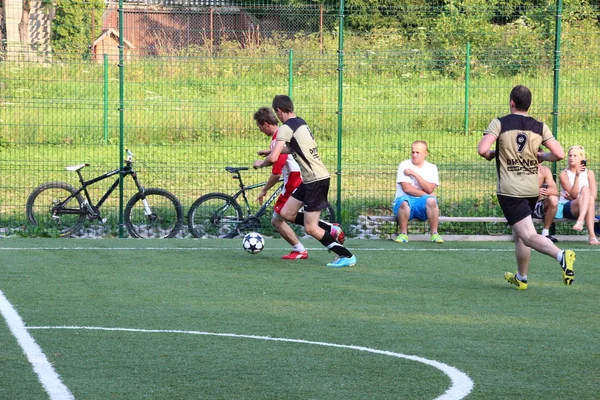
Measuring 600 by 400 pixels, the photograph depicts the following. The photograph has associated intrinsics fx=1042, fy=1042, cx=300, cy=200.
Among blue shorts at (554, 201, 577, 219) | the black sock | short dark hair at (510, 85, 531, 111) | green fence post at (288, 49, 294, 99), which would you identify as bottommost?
the black sock

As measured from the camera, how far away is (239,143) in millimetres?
14695

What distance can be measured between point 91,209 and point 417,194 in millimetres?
4273

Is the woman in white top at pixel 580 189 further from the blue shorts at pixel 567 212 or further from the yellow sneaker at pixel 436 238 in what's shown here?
the yellow sneaker at pixel 436 238

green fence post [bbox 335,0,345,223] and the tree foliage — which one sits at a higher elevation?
the tree foliage

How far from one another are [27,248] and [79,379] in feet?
20.8

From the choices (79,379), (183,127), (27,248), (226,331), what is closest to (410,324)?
(226,331)

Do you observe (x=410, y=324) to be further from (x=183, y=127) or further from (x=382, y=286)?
(x=183, y=127)

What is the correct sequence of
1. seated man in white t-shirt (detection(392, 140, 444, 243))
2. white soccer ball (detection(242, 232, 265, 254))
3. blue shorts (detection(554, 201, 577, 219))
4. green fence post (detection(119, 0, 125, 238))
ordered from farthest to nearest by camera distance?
1. green fence post (detection(119, 0, 125, 238))
2. blue shorts (detection(554, 201, 577, 219))
3. seated man in white t-shirt (detection(392, 140, 444, 243))
4. white soccer ball (detection(242, 232, 265, 254))

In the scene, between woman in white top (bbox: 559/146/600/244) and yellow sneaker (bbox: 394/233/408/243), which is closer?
woman in white top (bbox: 559/146/600/244)

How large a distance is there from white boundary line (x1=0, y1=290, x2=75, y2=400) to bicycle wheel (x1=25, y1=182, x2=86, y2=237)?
5.21 meters

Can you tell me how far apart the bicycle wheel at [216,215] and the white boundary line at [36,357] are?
5.28 m

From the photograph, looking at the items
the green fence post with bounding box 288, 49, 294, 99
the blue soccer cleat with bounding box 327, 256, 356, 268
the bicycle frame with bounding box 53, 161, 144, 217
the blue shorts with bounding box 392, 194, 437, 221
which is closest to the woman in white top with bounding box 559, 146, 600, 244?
the blue shorts with bounding box 392, 194, 437, 221

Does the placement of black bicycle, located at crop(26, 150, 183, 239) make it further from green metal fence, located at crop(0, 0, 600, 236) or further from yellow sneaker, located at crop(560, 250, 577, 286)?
yellow sneaker, located at crop(560, 250, 577, 286)

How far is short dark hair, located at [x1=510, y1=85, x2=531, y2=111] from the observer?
903 centimetres
